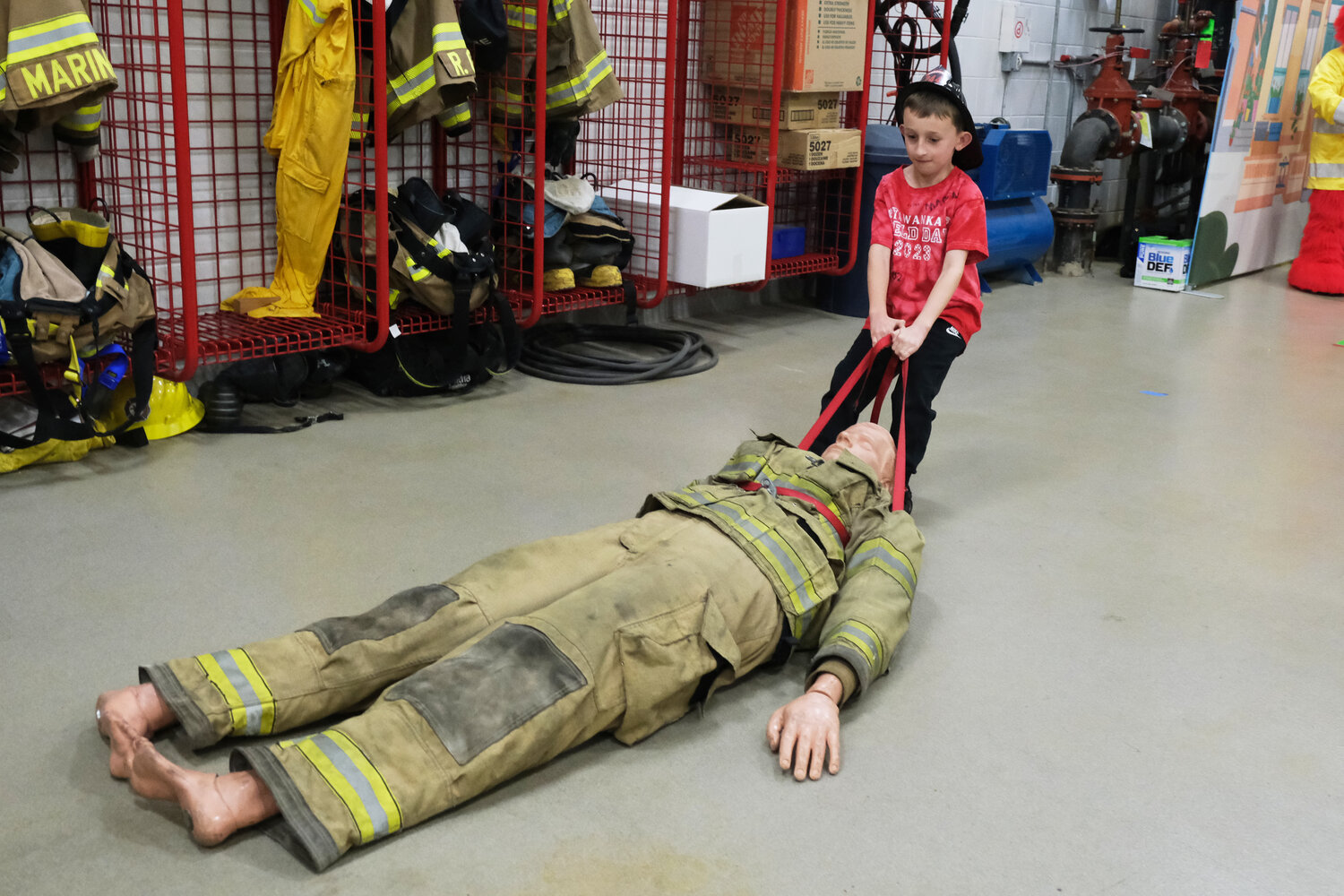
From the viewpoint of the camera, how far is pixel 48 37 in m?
3.00

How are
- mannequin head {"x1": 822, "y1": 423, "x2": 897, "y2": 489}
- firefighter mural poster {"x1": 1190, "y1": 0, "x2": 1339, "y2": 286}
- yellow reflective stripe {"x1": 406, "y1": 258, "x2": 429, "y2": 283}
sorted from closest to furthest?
mannequin head {"x1": 822, "y1": 423, "x2": 897, "y2": 489}
yellow reflective stripe {"x1": 406, "y1": 258, "x2": 429, "y2": 283}
firefighter mural poster {"x1": 1190, "y1": 0, "x2": 1339, "y2": 286}

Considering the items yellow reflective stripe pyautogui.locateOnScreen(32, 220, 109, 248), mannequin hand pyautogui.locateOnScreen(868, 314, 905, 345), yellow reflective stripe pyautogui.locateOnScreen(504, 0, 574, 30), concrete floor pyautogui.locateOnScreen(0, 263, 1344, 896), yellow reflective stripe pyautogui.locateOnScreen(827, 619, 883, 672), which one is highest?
yellow reflective stripe pyautogui.locateOnScreen(504, 0, 574, 30)

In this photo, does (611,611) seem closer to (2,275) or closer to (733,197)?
(2,275)

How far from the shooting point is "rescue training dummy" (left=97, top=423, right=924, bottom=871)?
1.68 meters

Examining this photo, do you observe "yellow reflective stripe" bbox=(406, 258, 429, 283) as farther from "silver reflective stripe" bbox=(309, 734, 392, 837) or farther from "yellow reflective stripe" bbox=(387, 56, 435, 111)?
"silver reflective stripe" bbox=(309, 734, 392, 837)

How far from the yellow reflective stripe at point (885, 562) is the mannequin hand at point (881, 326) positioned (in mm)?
776

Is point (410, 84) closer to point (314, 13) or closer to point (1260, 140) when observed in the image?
point (314, 13)

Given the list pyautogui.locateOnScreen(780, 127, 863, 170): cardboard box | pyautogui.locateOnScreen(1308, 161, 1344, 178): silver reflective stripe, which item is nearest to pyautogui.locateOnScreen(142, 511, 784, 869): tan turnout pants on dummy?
pyautogui.locateOnScreen(780, 127, 863, 170): cardboard box

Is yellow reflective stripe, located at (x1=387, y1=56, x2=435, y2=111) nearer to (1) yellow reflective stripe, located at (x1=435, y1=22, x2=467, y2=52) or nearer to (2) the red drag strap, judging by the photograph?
(1) yellow reflective stripe, located at (x1=435, y1=22, x2=467, y2=52)

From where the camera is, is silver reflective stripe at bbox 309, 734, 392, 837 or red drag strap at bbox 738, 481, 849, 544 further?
red drag strap at bbox 738, 481, 849, 544

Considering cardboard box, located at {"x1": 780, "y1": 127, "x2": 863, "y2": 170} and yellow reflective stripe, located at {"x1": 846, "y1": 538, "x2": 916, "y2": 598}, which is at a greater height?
cardboard box, located at {"x1": 780, "y1": 127, "x2": 863, "y2": 170}

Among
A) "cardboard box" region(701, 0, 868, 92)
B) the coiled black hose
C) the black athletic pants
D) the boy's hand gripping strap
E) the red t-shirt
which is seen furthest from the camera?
"cardboard box" region(701, 0, 868, 92)

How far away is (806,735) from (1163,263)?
5.57 meters

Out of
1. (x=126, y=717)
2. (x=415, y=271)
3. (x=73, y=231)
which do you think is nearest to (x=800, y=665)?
(x=126, y=717)
